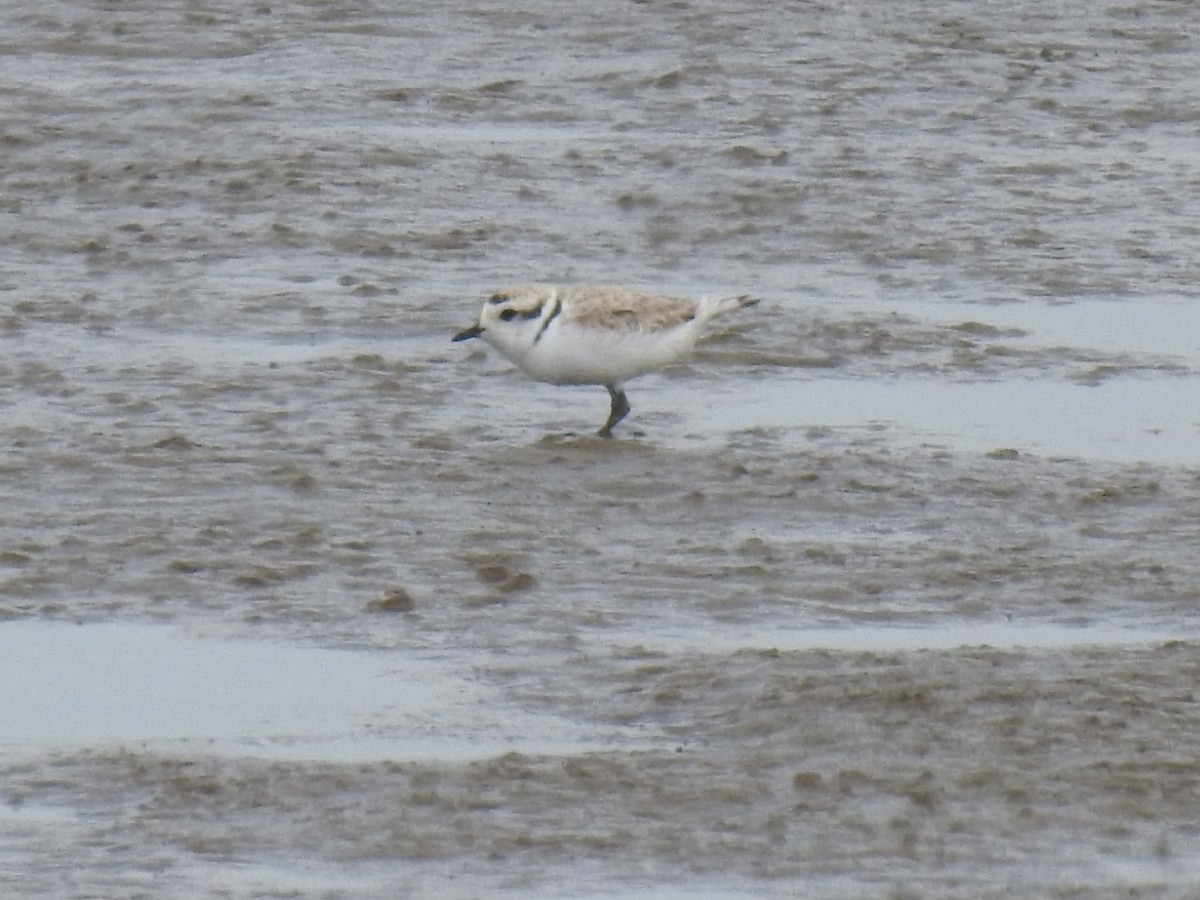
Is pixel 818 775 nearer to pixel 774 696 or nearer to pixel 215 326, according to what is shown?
pixel 774 696

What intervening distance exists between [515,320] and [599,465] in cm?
60

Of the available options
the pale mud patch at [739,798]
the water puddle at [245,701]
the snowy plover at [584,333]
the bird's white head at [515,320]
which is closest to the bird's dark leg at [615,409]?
the snowy plover at [584,333]

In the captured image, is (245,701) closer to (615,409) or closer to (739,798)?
(739,798)

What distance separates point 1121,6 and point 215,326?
755 cm

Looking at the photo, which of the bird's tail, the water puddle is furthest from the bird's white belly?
the water puddle

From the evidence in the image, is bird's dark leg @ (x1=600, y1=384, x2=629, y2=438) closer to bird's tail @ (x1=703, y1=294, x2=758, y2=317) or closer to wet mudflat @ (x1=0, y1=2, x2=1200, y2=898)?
wet mudflat @ (x1=0, y1=2, x2=1200, y2=898)

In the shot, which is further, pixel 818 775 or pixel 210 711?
pixel 210 711

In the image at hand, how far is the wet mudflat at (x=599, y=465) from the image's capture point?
6.61m

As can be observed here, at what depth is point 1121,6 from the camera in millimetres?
17078

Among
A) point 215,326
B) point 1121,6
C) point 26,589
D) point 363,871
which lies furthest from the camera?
point 1121,6

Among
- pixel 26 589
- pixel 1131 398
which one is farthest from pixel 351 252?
pixel 26 589

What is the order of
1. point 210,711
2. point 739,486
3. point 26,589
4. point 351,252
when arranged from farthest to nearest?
point 351,252, point 739,486, point 26,589, point 210,711

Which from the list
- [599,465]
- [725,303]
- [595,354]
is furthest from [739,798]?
[725,303]

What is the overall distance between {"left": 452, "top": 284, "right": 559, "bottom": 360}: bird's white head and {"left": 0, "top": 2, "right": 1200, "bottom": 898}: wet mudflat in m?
0.32
